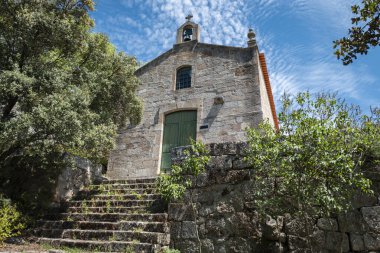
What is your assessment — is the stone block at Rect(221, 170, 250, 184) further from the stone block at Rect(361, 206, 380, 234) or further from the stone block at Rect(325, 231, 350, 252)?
the stone block at Rect(361, 206, 380, 234)

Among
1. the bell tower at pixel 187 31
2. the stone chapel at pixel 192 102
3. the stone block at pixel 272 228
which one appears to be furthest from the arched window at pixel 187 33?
the stone block at pixel 272 228

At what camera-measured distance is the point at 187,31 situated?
35.4 feet

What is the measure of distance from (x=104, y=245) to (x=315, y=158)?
352 cm

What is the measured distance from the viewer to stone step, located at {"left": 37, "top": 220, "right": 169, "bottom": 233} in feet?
15.8

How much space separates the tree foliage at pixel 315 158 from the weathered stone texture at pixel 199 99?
4.45m

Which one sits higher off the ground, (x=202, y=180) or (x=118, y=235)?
(x=202, y=180)

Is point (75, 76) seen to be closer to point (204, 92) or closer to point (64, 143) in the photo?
point (64, 143)

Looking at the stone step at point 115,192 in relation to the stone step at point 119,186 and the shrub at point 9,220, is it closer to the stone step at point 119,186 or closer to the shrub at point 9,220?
the stone step at point 119,186

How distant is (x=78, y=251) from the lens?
4516mm

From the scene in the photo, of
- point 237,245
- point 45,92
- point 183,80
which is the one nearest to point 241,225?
point 237,245

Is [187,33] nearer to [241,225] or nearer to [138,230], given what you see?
[138,230]

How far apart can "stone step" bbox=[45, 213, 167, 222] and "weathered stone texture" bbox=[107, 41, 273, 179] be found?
3.19m

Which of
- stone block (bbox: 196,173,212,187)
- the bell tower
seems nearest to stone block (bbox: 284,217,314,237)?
stone block (bbox: 196,173,212,187)

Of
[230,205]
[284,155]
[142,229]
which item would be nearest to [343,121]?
[284,155]
